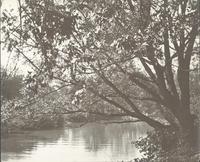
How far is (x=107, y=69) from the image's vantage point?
11.3 meters

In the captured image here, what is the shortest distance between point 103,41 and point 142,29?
5.17ft

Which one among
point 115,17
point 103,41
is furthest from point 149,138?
point 115,17

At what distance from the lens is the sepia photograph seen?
713cm

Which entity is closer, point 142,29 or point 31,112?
point 142,29

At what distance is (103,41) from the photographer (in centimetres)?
878

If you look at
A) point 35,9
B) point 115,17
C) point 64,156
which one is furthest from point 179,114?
point 64,156

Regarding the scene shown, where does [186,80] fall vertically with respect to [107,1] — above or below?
below

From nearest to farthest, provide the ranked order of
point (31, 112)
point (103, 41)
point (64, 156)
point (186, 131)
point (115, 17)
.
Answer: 1. point (115, 17)
2. point (103, 41)
3. point (186, 131)
4. point (31, 112)
5. point (64, 156)

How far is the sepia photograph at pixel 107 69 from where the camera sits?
281 inches

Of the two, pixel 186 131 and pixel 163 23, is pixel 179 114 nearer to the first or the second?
pixel 186 131

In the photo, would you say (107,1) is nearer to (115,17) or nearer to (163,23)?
(115,17)

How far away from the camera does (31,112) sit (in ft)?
41.1

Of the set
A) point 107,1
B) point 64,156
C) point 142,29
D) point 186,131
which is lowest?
point 64,156

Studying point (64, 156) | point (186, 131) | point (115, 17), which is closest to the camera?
point (115, 17)
